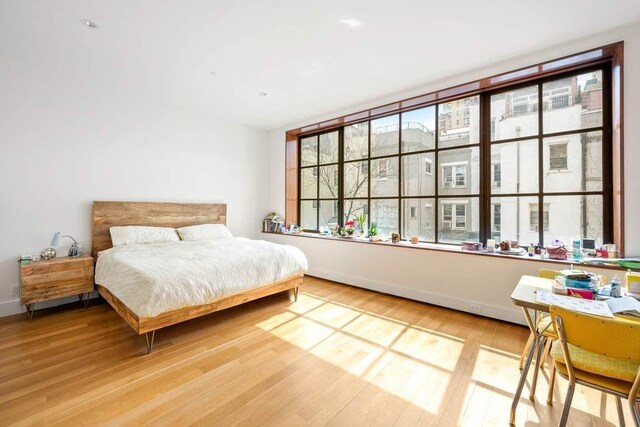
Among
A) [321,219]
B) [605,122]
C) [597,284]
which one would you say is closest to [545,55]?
[605,122]

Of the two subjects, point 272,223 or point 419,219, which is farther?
point 272,223

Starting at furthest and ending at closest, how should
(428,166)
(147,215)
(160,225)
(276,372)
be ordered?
(160,225), (147,215), (428,166), (276,372)

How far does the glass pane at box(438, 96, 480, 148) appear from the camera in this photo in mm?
3213

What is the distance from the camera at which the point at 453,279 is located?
9.91 feet

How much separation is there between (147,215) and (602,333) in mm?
4468

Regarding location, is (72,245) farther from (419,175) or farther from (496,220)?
(496,220)

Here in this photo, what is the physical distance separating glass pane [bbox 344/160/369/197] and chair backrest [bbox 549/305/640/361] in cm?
314

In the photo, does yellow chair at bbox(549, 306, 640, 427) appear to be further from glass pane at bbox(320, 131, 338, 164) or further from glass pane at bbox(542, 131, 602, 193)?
glass pane at bbox(320, 131, 338, 164)

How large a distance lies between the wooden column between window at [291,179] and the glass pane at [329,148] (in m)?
0.57

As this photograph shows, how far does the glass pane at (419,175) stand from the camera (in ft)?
11.6

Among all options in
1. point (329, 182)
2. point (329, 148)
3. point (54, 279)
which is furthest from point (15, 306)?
point (329, 148)

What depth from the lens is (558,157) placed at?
2736mm

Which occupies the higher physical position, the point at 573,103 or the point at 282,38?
the point at 282,38

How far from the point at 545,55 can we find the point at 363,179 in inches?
95.6
